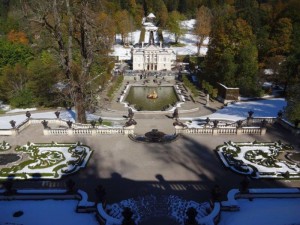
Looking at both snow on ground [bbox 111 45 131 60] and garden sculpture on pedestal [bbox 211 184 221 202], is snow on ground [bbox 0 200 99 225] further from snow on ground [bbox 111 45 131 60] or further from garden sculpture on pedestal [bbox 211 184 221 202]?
snow on ground [bbox 111 45 131 60]

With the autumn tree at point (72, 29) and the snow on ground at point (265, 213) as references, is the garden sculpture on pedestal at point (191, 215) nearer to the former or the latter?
the snow on ground at point (265, 213)

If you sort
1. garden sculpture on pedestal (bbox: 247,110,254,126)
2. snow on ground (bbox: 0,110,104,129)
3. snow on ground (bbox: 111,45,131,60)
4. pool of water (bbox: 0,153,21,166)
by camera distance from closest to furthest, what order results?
pool of water (bbox: 0,153,21,166), garden sculpture on pedestal (bbox: 247,110,254,126), snow on ground (bbox: 0,110,104,129), snow on ground (bbox: 111,45,131,60)

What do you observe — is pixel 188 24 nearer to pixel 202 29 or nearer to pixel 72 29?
pixel 202 29

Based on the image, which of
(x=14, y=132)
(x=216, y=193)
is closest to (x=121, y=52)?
(x=14, y=132)

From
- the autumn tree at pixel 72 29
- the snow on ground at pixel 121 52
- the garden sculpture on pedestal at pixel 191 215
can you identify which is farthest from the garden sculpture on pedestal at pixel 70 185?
the snow on ground at pixel 121 52

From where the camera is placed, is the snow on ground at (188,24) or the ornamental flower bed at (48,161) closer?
the ornamental flower bed at (48,161)

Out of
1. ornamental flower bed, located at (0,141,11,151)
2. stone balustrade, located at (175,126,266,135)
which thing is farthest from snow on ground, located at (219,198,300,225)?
ornamental flower bed, located at (0,141,11,151)
